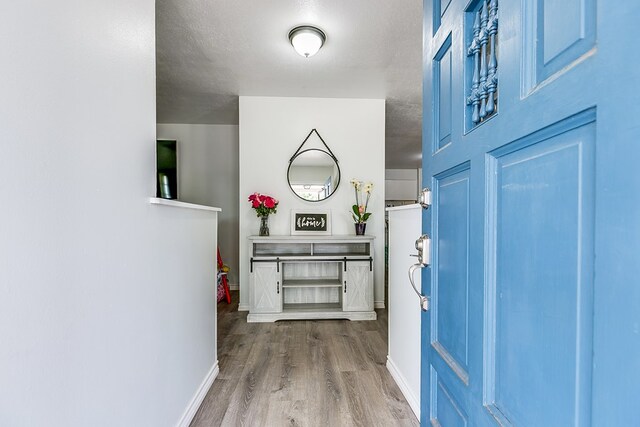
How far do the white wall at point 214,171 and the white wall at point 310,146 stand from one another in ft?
3.72

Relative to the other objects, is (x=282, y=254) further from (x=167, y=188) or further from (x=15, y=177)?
(x=15, y=177)

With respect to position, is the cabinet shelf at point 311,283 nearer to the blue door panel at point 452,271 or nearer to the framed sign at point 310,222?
the framed sign at point 310,222

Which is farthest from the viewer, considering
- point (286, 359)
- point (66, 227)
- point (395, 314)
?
point (286, 359)

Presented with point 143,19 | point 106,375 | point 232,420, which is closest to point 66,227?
point 106,375

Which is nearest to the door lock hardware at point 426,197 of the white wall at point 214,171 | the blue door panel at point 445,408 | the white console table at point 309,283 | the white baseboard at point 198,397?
the blue door panel at point 445,408

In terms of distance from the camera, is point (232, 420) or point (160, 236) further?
point (232, 420)

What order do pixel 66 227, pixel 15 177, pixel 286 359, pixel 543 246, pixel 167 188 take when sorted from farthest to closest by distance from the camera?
pixel 167 188, pixel 286 359, pixel 66 227, pixel 15 177, pixel 543 246

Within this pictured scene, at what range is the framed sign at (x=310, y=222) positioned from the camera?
3527 millimetres

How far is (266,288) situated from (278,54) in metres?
2.21

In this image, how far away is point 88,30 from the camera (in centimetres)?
89

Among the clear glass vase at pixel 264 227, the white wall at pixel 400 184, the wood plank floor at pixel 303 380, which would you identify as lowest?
the wood plank floor at pixel 303 380

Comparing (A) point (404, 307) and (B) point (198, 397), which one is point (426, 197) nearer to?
(A) point (404, 307)

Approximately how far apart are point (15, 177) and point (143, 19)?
3.10 ft

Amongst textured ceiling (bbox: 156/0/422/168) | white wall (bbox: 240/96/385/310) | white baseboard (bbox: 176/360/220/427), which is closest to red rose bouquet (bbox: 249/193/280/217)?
white wall (bbox: 240/96/385/310)
